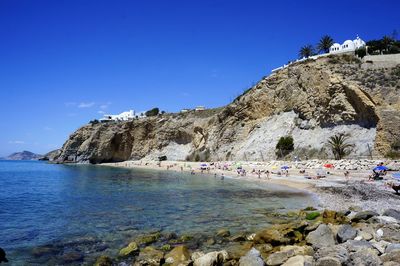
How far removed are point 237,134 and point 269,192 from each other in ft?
133

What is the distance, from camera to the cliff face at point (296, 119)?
4469 centimetres

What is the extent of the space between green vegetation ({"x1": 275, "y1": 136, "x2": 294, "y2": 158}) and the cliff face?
1.02 meters

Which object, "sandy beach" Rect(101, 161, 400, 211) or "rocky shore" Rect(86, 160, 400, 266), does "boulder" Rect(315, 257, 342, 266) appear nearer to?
"rocky shore" Rect(86, 160, 400, 266)

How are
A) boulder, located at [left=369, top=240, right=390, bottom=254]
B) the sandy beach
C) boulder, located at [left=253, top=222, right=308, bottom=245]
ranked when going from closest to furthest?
boulder, located at [left=369, top=240, right=390, bottom=254] → boulder, located at [left=253, top=222, right=308, bottom=245] → the sandy beach

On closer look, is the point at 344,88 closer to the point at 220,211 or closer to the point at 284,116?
the point at 284,116

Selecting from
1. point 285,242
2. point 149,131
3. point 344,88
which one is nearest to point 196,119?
point 149,131

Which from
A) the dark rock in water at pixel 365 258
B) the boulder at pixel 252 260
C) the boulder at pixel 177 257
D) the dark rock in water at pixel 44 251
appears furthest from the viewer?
the dark rock in water at pixel 44 251

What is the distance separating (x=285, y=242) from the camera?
12109 millimetres

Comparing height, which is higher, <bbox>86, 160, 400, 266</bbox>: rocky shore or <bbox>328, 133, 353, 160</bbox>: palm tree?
<bbox>328, 133, 353, 160</bbox>: palm tree

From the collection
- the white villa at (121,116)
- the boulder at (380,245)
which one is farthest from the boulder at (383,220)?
the white villa at (121,116)

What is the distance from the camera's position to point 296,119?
5778cm

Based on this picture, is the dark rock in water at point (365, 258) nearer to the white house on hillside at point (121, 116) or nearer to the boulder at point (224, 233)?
the boulder at point (224, 233)

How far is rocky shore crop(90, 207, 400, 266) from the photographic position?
8.62 metres

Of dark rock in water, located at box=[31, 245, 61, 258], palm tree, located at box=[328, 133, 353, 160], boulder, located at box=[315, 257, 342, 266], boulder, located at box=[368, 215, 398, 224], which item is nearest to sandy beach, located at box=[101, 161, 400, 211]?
boulder, located at box=[368, 215, 398, 224]
